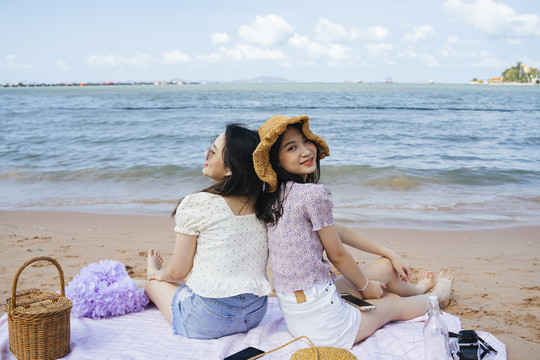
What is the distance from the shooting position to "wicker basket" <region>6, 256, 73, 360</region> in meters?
2.62

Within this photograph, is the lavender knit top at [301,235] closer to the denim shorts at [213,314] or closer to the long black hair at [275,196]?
the long black hair at [275,196]

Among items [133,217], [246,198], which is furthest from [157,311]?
[133,217]

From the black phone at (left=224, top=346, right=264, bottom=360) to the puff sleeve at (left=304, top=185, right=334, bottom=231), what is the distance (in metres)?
0.81

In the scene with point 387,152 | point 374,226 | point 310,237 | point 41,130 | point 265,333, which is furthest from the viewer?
point 41,130

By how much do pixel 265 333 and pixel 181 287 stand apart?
0.61 metres

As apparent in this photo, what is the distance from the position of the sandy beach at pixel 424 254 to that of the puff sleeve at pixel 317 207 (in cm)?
150

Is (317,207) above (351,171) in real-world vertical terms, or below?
above

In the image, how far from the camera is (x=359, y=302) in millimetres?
2963

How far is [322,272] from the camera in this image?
273cm

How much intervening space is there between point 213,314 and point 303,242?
71 centimetres

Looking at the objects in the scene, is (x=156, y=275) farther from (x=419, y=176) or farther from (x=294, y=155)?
(x=419, y=176)

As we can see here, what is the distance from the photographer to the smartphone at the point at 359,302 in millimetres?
2919

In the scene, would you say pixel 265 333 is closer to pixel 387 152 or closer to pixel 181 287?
pixel 181 287

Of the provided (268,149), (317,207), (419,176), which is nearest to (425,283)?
(317,207)
